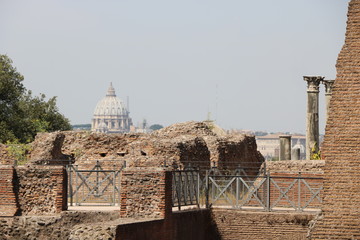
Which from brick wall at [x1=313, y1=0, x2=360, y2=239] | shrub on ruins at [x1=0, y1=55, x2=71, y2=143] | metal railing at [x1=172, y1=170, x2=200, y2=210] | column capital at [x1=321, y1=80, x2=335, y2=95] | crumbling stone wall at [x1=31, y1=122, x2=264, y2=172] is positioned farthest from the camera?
shrub on ruins at [x1=0, y1=55, x2=71, y2=143]

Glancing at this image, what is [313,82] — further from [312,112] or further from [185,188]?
[185,188]

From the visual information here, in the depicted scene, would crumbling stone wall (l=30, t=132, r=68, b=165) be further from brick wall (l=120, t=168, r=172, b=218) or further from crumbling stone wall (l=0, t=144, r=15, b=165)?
brick wall (l=120, t=168, r=172, b=218)

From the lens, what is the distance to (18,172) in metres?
23.1

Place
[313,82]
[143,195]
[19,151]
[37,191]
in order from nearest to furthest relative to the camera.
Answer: [143,195] → [37,191] → [19,151] → [313,82]

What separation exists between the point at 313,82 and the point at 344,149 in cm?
2051

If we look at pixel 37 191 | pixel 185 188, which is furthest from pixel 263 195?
pixel 37 191

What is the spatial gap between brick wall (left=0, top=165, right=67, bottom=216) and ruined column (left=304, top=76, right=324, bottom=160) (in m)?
16.9

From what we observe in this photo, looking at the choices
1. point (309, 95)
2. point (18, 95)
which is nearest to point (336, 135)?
point (309, 95)

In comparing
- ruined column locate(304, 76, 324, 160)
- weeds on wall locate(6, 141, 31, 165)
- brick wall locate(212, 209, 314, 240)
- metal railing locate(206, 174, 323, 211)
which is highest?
ruined column locate(304, 76, 324, 160)

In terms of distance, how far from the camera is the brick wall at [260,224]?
25.4 metres

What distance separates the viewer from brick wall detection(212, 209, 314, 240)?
25.4 meters

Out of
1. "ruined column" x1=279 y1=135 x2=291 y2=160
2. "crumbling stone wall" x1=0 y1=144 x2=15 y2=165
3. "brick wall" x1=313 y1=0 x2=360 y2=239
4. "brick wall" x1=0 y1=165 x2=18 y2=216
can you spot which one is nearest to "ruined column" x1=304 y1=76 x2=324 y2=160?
"ruined column" x1=279 y1=135 x2=291 y2=160

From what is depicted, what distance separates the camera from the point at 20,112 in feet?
175

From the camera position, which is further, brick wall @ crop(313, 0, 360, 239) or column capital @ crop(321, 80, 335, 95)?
column capital @ crop(321, 80, 335, 95)
